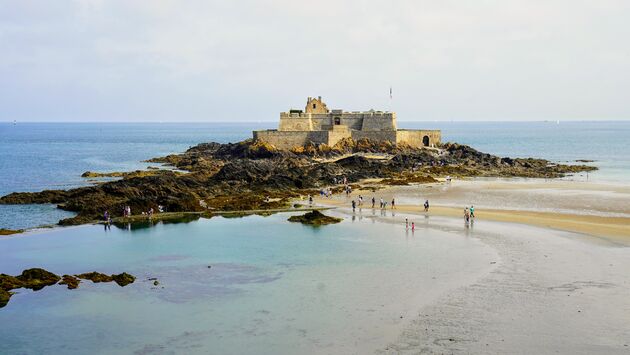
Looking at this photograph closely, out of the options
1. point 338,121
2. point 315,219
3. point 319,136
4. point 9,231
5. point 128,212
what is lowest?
point 9,231

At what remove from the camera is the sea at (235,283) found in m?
16.8

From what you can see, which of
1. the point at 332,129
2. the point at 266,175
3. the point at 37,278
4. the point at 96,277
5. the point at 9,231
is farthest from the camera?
the point at 332,129

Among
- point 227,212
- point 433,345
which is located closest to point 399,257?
point 433,345

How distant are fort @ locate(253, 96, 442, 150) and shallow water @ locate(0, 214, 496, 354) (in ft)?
118

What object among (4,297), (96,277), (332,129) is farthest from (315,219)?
(332,129)

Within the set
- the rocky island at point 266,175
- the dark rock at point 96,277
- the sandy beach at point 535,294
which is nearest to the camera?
the sandy beach at point 535,294

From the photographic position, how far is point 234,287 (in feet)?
70.0

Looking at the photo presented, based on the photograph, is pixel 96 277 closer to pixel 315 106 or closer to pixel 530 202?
pixel 530 202

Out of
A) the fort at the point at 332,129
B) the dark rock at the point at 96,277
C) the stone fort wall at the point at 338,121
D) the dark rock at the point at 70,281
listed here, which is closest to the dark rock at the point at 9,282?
the dark rock at the point at 70,281

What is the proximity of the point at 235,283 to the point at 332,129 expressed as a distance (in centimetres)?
4742

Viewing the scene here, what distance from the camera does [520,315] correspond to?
17.9m

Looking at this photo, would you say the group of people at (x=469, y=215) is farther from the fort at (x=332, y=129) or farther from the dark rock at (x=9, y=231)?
the fort at (x=332, y=129)

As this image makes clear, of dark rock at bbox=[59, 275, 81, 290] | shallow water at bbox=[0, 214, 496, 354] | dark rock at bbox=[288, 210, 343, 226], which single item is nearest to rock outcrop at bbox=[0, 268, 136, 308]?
dark rock at bbox=[59, 275, 81, 290]

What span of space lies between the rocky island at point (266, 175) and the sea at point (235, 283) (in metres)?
3.19
